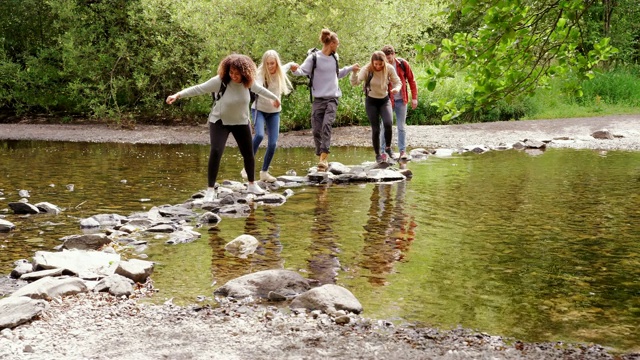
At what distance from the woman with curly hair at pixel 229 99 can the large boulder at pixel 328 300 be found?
4513 millimetres

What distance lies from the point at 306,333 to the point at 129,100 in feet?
74.8

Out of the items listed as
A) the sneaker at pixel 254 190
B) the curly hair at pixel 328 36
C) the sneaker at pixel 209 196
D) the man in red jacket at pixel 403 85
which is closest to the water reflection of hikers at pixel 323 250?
the sneaker at pixel 254 190

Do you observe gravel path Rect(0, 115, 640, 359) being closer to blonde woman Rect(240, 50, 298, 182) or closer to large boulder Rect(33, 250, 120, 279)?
large boulder Rect(33, 250, 120, 279)

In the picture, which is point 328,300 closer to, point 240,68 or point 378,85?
point 240,68

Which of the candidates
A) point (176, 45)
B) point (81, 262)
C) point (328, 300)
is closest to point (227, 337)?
point (328, 300)

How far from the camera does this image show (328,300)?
5.30m

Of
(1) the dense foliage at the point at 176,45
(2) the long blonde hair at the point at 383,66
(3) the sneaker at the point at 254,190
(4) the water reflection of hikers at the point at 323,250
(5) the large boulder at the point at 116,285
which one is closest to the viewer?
(5) the large boulder at the point at 116,285

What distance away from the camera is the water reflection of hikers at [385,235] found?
665 cm

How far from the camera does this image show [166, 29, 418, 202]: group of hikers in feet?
Answer: 31.3

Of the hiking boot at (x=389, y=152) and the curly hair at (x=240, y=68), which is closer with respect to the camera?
the curly hair at (x=240, y=68)

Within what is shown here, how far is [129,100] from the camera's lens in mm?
26266

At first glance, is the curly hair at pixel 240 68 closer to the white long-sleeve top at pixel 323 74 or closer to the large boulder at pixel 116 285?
the white long-sleeve top at pixel 323 74

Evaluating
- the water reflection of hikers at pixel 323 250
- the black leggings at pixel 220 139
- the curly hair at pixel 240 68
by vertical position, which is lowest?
the water reflection of hikers at pixel 323 250

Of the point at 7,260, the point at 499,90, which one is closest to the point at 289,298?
the point at 499,90
